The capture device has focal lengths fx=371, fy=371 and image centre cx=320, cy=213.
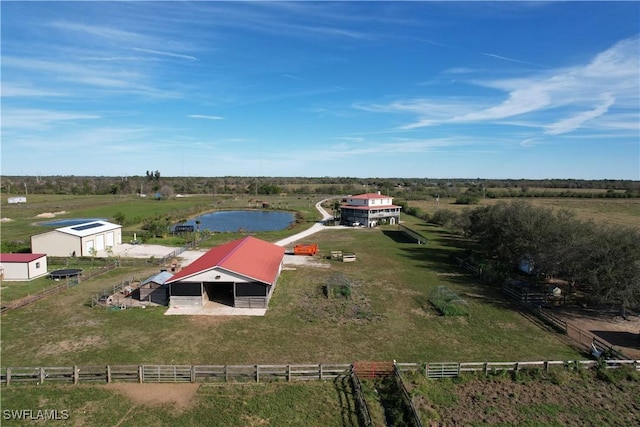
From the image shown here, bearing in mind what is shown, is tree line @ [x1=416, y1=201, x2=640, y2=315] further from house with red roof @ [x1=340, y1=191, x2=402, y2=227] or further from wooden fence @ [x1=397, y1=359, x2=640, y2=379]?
house with red roof @ [x1=340, y1=191, x2=402, y2=227]

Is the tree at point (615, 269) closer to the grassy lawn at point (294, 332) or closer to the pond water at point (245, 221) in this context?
the grassy lawn at point (294, 332)

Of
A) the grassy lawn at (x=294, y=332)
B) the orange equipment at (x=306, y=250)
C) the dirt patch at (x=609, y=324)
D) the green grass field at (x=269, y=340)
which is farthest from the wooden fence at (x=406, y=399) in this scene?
the orange equipment at (x=306, y=250)

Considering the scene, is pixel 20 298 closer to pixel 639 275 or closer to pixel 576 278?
pixel 576 278

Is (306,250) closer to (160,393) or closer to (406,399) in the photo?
(160,393)

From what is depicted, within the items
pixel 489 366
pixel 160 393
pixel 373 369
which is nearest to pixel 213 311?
pixel 160 393

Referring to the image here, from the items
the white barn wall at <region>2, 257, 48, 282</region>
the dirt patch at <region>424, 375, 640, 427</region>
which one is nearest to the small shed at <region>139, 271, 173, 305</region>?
the white barn wall at <region>2, 257, 48, 282</region>

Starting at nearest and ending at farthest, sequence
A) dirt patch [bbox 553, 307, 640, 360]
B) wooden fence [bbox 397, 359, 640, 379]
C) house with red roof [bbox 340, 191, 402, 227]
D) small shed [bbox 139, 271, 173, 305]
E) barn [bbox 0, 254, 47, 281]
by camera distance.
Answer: wooden fence [bbox 397, 359, 640, 379] → dirt patch [bbox 553, 307, 640, 360] → small shed [bbox 139, 271, 173, 305] → barn [bbox 0, 254, 47, 281] → house with red roof [bbox 340, 191, 402, 227]
